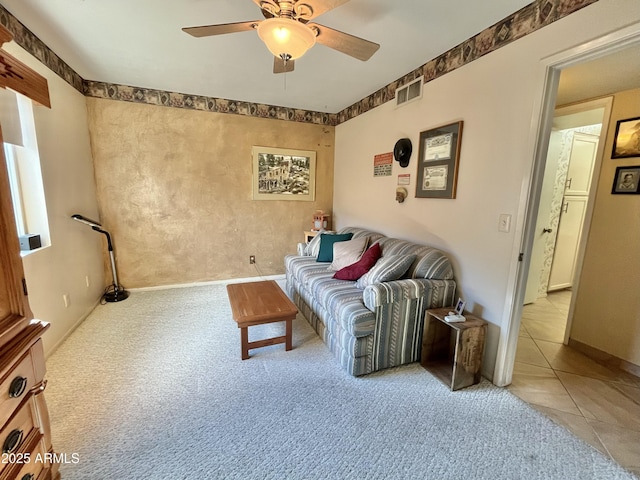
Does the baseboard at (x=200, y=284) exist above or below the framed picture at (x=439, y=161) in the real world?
below

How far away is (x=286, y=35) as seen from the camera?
1439 millimetres

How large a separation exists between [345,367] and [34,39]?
356 cm

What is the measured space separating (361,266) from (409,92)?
1.81m

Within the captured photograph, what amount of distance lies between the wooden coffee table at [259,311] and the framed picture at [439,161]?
1.65 metres

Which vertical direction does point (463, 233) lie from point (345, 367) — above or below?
above

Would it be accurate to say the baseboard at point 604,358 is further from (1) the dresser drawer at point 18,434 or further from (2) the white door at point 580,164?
(1) the dresser drawer at point 18,434

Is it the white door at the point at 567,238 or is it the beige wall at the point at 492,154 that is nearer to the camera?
the beige wall at the point at 492,154

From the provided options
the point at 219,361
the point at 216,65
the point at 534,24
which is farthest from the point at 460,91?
the point at 219,361

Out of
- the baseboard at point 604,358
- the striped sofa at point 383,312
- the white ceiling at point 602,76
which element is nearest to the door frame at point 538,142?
the white ceiling at point 602,76

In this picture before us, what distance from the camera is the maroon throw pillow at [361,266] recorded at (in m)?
2.62

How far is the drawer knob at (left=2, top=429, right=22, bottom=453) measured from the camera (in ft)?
3.04

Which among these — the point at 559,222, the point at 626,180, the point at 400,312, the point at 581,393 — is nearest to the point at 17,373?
the point at 400,312

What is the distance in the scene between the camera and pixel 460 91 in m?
2.23

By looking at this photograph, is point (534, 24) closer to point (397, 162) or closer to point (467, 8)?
point (467, 8)
